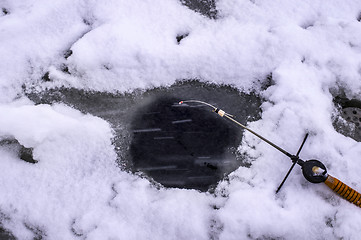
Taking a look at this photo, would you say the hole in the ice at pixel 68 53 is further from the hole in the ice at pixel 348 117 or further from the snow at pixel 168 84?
the hole in the ice at pixel 348 117

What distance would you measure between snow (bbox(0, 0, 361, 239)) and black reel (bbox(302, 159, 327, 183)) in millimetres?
229

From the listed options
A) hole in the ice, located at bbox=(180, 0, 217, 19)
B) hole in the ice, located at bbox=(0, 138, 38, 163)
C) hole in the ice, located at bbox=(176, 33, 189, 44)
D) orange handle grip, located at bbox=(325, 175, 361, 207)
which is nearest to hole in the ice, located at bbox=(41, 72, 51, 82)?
hole in the ice, located at bbox=(0, 138, 38, 163)

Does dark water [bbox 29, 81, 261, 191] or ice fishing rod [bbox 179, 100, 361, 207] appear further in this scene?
dark water [bbox 29, 81, 261, 191]

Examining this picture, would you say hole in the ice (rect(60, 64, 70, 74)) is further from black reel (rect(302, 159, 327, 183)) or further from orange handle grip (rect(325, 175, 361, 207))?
orange handle grip (rect(325, 175, 361, 207))

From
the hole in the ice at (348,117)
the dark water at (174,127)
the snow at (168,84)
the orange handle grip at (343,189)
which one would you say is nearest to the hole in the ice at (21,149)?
the snow at (168,84)

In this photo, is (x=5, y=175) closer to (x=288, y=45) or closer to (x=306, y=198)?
(x=306, y=198)

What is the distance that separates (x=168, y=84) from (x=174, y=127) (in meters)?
0.57

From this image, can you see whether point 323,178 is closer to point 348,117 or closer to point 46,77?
point 348,117

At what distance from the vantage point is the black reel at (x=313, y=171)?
9.14 ft

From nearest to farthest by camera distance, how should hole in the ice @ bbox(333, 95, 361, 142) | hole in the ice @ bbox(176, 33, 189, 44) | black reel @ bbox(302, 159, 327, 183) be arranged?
black reel @ bbox(302, 159, 327, 183), hole in the ice @ bbox(333, 95, 361, 142), hole in the ice @ bbox(176, 33, 189, 44)

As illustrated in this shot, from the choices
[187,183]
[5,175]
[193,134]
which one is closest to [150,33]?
[193,134]

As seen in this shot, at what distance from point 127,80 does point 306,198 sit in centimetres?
242

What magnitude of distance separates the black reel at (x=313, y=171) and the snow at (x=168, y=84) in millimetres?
229

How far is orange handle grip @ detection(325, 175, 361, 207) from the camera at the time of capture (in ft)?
9.25
